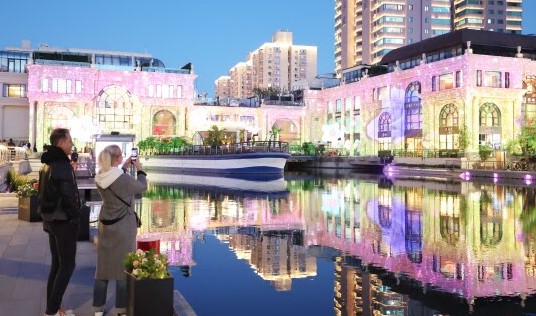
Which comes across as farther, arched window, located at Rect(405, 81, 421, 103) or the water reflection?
arched window, located at Rect(405, 81, 421, 103)

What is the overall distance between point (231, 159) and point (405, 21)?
9333cm

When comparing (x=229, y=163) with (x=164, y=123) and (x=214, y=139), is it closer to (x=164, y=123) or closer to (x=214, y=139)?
(x=214, y=139)

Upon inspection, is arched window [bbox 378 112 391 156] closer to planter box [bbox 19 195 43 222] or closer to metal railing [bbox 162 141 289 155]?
metal railing [bbox 162 141 289 155]

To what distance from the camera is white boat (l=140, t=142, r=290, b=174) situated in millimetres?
49469

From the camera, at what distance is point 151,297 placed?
19.3 ft

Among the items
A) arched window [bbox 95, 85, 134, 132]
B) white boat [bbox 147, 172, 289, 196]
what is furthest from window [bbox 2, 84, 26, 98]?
white boat [bbox 147, 172, 289, 196]

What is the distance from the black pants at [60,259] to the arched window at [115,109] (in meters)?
66.4

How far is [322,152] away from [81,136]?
96.6 ft

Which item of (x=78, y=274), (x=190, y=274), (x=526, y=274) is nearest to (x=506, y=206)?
(x=526, y=274)

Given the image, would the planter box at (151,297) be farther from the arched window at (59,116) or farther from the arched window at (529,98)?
the arched window at (59,116)

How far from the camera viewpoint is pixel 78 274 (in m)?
8.79

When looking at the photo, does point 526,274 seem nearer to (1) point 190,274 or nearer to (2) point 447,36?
(1) point 190,274

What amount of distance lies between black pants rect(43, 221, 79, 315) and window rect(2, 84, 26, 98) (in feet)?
240

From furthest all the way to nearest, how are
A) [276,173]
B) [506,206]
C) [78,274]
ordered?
[276,173] → [506,206] → [78,274]
